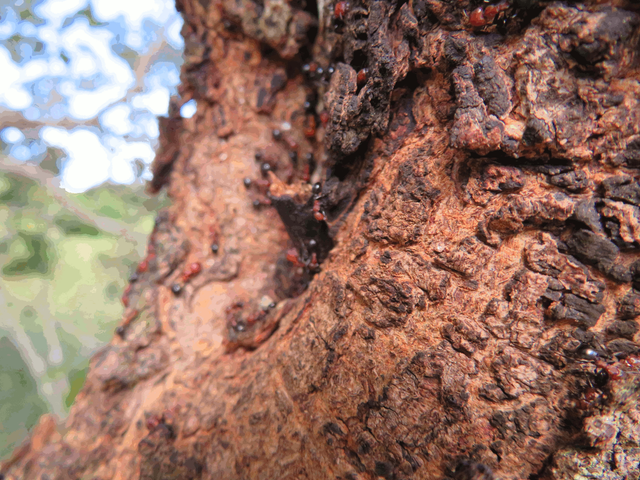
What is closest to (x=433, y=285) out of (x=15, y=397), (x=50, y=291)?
(x=50, y=291)

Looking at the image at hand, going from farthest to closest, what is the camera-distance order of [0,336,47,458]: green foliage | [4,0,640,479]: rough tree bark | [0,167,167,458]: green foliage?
[0,167,167,458]: green foliage
[0,336,47,458]: green foliage
[4,0,640,479]: rough tree bark

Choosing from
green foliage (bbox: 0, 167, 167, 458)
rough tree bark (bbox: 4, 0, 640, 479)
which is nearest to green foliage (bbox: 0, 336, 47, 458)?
green foliage (bbox: 0, 167, 167, 458)

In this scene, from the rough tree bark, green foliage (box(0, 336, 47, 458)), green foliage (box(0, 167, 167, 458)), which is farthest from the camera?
green foliage (box(0, 167, 167, 458))

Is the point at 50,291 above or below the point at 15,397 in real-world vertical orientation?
above

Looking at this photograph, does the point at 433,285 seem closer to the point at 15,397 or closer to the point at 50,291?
the point at 50,291

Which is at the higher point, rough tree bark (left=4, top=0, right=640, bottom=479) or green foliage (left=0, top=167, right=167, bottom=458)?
rough tree bark (left=4, top=0, right=640, bottom=479)

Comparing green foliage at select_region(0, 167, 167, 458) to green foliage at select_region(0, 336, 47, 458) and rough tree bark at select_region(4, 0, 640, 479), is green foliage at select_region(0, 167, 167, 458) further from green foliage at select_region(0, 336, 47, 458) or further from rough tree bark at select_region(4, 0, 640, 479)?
rough tree bark at select_region(4, 0, 640, 479)

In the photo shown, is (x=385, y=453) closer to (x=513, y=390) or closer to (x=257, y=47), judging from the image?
(x=513, y=390)
